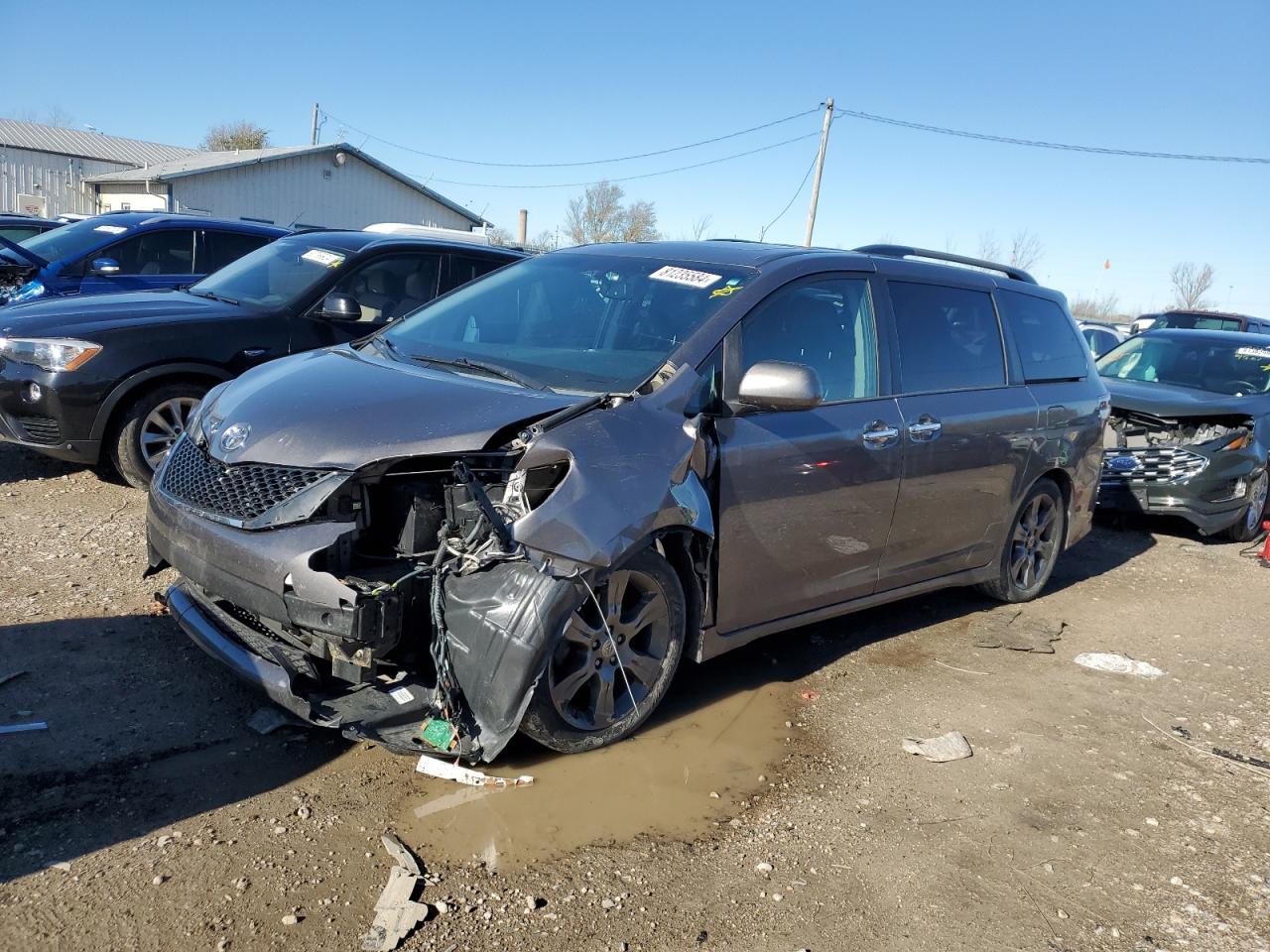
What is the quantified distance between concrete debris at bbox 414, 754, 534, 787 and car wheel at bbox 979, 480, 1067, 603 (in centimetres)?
341

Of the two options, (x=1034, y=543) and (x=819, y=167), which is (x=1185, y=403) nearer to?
(x=1034, y=543)

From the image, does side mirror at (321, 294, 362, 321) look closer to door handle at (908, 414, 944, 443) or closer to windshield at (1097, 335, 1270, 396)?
door handle at (908, 414, 944, 443)

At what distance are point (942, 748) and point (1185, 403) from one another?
568cm

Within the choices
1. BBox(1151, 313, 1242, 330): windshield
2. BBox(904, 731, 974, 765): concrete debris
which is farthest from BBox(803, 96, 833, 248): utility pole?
BBox(904, 731, 974, 765): concrete debris

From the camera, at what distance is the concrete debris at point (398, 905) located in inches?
100

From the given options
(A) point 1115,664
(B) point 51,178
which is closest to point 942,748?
(A) point 1115,664

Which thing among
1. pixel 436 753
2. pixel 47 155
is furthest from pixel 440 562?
pixel 47 155

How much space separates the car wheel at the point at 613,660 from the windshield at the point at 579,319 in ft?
2.43

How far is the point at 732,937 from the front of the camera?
2.71 metres

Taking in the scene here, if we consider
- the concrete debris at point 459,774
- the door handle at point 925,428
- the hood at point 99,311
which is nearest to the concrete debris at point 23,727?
the concrete debris at point 459,774

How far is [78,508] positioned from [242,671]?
3.46 m

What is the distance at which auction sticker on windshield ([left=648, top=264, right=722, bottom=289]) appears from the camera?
418 centimetres

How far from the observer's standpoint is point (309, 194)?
33.1 m

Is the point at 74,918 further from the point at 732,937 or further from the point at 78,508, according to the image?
the point at 78,508
